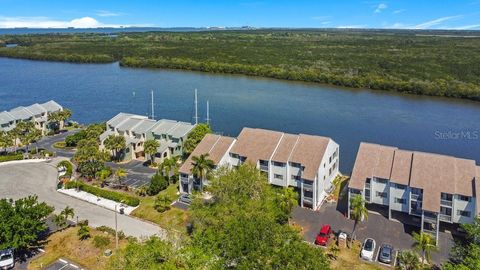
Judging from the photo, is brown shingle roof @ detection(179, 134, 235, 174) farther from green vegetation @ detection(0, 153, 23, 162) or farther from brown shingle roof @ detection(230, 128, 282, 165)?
green vegetation @ detection(0, 153, 23, 162)

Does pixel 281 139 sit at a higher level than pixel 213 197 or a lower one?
higher

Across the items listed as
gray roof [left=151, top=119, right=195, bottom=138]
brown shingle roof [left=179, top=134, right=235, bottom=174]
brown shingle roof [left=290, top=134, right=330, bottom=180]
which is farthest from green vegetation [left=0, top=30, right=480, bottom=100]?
brown shingle roof [left=179, top=134, right=235, bottom=174]

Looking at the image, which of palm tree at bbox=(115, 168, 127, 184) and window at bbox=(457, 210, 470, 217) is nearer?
window at bbox=(457, 210, 470, 217)

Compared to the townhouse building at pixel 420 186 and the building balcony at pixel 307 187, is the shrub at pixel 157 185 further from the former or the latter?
the townhouse building at pixel 420 186

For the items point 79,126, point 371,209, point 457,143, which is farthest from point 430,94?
point 79,126

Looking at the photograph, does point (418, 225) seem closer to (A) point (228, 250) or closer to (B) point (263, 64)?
(A) point (228, 250)

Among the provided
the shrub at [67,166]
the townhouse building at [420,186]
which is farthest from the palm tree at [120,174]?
the townhouse building at [420,186]
